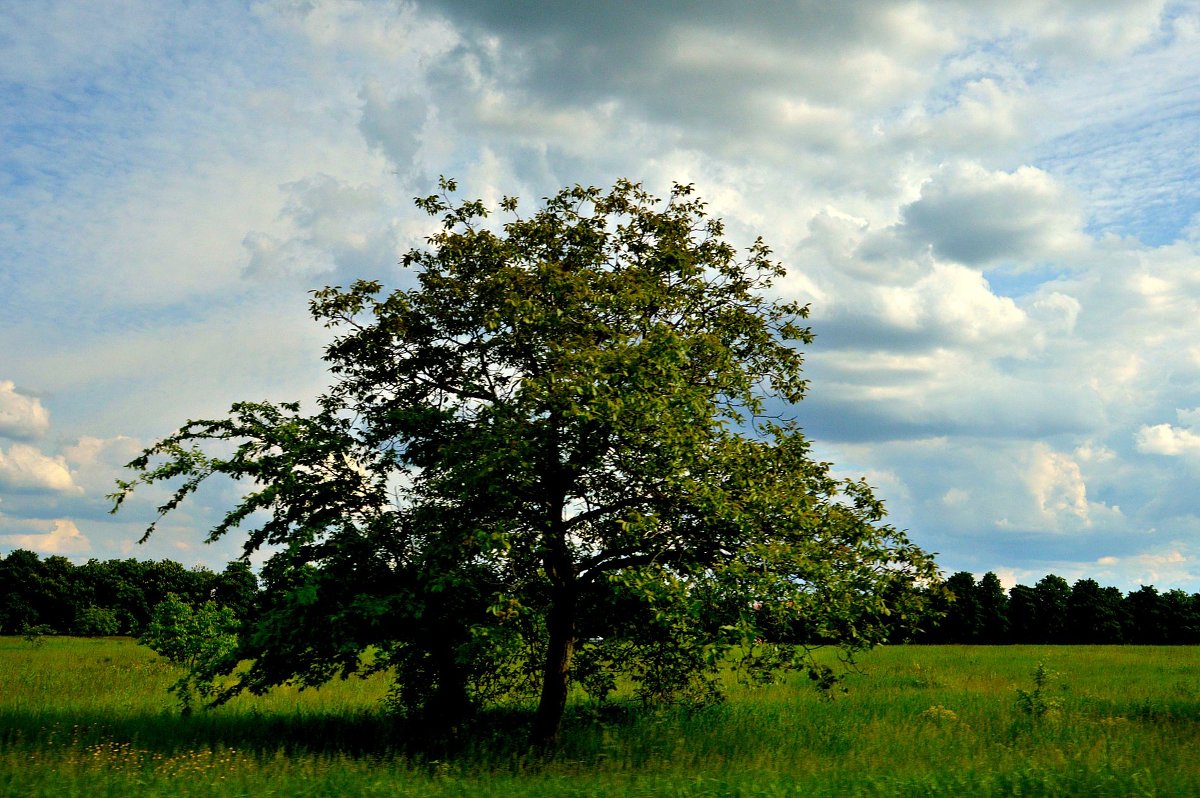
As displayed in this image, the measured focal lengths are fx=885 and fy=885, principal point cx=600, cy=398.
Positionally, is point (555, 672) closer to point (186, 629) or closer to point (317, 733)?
point (317, 733)

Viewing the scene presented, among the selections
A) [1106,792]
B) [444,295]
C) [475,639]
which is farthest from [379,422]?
[1106,792]

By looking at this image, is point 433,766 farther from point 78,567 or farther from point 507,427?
point 78,567

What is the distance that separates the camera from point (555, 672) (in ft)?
61.6

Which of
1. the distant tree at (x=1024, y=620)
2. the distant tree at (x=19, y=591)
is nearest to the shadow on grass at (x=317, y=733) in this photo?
the distant tree at (x=1024, y=620)

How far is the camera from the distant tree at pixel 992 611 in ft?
270

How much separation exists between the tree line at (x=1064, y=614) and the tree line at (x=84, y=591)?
71621 mm

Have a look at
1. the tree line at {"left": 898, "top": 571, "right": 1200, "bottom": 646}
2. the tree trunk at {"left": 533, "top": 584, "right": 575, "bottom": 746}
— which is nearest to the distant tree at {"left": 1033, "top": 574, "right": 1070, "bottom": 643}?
the tree line at {"left": 898, "top": 571, "right": 1200, "bottom": 646}

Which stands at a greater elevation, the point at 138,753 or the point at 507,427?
the point at 507,427

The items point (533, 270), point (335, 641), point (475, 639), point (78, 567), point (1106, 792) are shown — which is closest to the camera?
point (1106, 792)

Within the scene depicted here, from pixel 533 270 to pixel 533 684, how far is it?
9.50 metres

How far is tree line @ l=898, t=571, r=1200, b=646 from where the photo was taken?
79.8m

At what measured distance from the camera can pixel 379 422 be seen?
65.0ft

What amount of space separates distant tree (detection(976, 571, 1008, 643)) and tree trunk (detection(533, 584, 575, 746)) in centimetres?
7428

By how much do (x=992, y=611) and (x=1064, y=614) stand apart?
652cm
